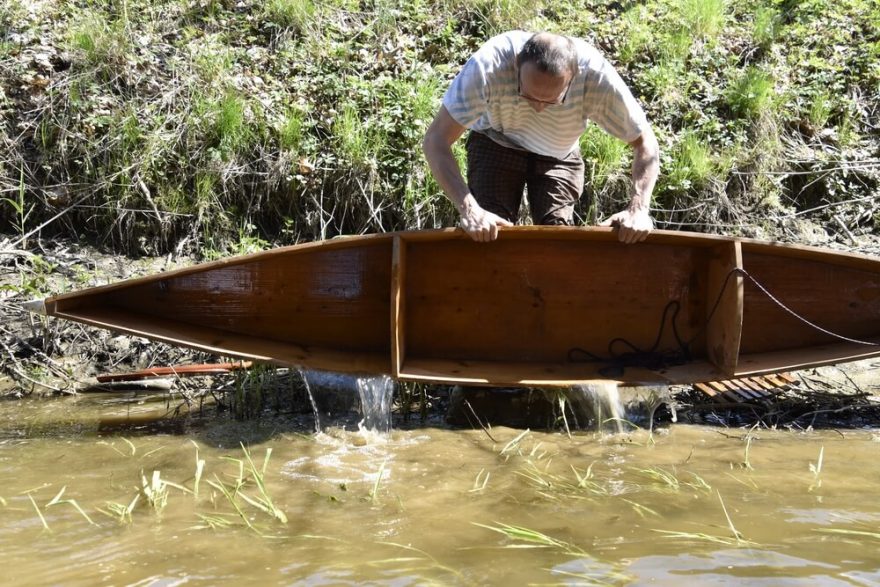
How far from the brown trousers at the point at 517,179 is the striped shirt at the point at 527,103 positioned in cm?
16

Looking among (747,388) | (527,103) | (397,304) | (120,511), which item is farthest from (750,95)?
(120,511)

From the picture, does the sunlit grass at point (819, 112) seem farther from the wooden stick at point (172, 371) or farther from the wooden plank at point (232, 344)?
the wooden stick at point (172, 371)

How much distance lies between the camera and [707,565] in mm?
2451

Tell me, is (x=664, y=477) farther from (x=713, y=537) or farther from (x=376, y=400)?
(x=376, y=400)

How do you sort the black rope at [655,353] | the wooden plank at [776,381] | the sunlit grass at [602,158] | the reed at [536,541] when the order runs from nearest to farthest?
1. the reed at [536,541]
2. the black rope at [655,353]
3. the wooden plank at [776,381]
4. the sunlit grass at [602,158]

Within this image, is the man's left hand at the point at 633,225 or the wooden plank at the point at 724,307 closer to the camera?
the man's left hand at the point at 633,225

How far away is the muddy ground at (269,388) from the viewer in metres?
4.23

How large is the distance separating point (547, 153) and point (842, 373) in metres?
2.24

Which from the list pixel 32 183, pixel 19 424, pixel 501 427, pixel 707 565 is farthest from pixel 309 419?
pixel 32 183

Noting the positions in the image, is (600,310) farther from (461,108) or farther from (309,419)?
(309,419)

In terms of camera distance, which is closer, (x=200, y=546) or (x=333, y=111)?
(x=200, y=546)

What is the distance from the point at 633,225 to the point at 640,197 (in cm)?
17

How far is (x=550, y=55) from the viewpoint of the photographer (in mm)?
3637

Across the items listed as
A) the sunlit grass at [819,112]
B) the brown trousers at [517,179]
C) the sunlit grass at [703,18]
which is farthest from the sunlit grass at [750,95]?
the brown trousers at [517,179]
